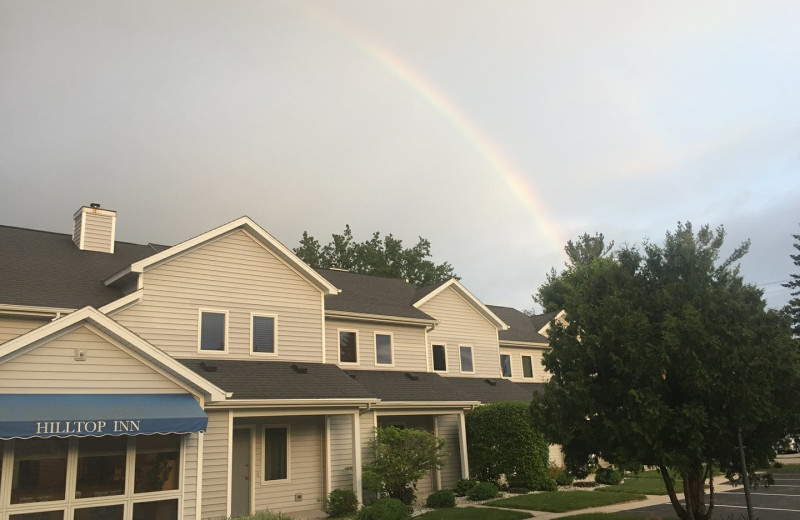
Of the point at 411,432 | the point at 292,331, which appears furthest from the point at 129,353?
the point at 411,432

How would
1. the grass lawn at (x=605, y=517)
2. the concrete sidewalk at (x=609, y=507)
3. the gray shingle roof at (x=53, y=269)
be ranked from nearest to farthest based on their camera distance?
the grass lawn at (x=605, y=517) → the concrete sidewalk at (x=609, y=507) → the gray shingle roof at (x=53, y=269)

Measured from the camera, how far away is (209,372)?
17422 millimetres

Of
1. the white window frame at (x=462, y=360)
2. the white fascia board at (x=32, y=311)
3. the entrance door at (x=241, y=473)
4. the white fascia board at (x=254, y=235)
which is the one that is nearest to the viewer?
the white fascia board at (x=32, y=311)

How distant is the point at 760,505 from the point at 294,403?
13.3m

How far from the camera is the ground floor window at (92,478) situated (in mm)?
11562

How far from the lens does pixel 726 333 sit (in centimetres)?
1166

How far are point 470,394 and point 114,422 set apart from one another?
15.8 metres

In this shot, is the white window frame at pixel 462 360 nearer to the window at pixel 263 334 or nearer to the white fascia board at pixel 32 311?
the window at pixel 263 334

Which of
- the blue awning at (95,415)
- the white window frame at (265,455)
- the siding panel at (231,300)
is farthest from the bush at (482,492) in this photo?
the blue awning at (95,415)

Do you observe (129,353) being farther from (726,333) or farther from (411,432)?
(726,333)

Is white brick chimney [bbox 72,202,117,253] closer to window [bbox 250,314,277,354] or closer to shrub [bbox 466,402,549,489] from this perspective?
window [bbox 250,314,277,354]

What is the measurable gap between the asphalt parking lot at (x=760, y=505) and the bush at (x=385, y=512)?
6.29 meters

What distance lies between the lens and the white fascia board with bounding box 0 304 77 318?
15836 mm

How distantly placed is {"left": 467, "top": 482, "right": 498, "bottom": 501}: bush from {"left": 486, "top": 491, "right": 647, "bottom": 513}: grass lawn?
1.91ft
